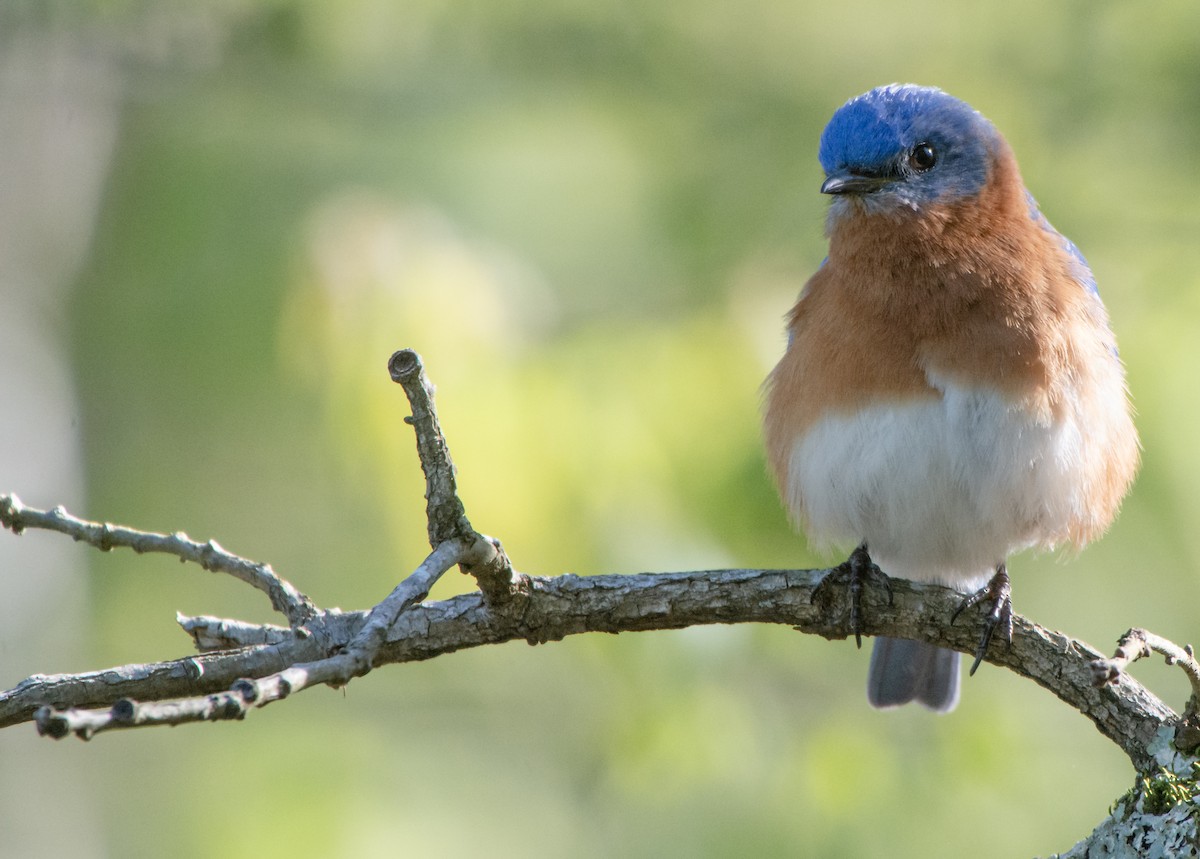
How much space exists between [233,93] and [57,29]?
103cm

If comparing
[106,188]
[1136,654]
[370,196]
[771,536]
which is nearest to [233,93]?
[106,188]

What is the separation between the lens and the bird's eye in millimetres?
4160

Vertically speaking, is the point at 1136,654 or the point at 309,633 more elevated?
the point at 309,633

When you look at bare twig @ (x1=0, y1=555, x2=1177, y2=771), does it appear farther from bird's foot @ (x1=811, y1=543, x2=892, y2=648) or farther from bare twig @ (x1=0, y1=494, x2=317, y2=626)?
bare twig @ (x1=0, y1=494, x2=317, y2=626)

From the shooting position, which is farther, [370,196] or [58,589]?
[58,589]

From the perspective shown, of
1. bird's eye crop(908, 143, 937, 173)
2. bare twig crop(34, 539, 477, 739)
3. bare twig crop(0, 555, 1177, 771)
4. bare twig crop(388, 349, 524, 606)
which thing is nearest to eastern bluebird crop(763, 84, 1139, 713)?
bird's eye crop(908, 143, 937, 173)

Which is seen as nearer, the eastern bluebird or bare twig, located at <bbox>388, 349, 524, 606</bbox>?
bare twig, located at <bbox>388, 349, 524, 606</bbox>

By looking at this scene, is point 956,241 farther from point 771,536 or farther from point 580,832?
point 580,832

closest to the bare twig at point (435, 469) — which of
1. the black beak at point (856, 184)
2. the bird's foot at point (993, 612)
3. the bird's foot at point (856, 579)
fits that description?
the bird's foot at point (856, 579)

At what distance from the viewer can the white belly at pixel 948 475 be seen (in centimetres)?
380

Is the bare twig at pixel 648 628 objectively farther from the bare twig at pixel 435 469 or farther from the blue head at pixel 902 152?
the blue head at pixel 902 152

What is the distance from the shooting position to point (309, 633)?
298 centimetres

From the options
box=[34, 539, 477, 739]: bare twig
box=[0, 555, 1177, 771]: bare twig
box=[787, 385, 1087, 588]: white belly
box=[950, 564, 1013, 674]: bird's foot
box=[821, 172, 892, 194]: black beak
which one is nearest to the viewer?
box=[34, 539, 477, 739]: bare twig

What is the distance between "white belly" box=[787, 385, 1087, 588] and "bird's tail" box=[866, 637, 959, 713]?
0.82 m
